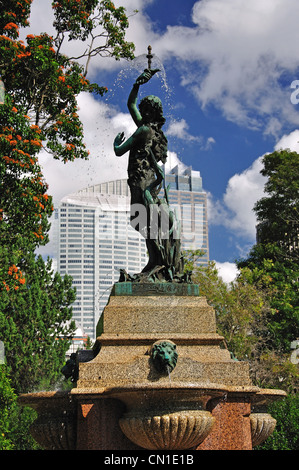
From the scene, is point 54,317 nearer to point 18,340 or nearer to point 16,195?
point 18,340

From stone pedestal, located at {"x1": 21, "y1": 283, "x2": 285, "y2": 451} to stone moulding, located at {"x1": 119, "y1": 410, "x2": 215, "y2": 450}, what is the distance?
12mm

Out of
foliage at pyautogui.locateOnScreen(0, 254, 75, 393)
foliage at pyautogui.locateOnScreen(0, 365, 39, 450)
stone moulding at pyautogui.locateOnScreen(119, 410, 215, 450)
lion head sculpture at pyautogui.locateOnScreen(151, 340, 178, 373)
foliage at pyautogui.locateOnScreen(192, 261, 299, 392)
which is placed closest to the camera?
stone moulding at pyautogui.locateOnScreen(119, 410, 215, 450)

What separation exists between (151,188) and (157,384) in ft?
13.0

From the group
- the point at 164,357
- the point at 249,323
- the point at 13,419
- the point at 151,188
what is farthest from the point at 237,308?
the point at 164,357

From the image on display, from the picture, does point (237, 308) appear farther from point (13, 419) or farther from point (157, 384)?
point (157, 384)

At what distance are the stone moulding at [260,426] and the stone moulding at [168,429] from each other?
3.89ft

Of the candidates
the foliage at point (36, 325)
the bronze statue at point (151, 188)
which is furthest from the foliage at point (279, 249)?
the bronze statue at point (151, 188)

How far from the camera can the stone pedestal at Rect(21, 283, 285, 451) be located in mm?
7301

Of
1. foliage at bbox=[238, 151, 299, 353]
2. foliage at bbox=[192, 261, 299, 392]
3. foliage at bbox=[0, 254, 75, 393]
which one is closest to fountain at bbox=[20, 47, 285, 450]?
foliage at bbox=[192, 261, 299, 392]

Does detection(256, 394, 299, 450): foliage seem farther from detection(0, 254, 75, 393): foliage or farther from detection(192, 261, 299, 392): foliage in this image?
detection(0, 254, 75, 393): foliage

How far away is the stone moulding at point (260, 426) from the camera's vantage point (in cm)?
843

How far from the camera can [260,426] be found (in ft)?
27.8

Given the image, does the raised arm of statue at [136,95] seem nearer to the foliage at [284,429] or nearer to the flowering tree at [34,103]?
the flowering tree at [34,103]
